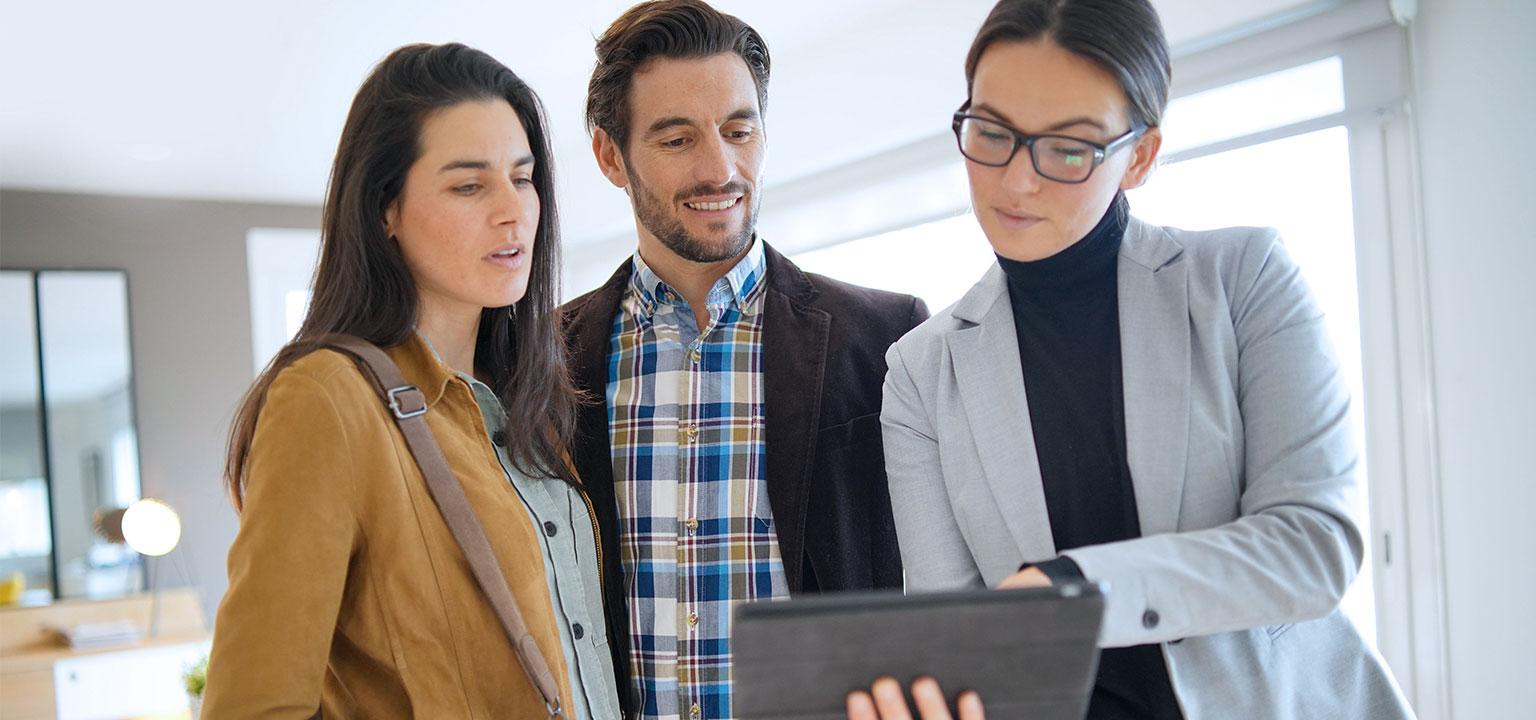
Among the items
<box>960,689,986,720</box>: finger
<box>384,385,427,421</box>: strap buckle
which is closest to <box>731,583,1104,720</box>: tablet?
<box>960,689,986,720</box>: finger

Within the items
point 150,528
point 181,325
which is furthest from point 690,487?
point 181,325

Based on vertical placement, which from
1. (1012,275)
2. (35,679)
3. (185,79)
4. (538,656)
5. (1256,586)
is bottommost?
(35,679)

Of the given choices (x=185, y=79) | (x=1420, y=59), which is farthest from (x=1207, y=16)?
(x=185, y=79)

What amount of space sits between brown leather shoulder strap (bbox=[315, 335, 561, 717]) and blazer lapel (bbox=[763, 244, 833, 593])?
0.48 metres

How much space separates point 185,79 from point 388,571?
4.85 meters

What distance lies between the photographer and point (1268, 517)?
122 cm

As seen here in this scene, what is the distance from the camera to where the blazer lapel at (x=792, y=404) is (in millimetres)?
1896

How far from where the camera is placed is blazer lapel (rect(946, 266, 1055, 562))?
1.42 m

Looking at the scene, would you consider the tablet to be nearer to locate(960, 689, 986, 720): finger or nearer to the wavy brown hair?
locate(960, 689, 986, 720): finger

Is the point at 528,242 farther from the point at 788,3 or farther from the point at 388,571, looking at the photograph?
the point at 788,3

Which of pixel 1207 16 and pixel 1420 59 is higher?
pixel 1207 16

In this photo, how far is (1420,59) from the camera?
10.8 feet

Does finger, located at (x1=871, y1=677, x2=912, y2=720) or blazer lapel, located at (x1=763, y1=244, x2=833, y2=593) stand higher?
blazer lapel, located at (x1=763, y1=244, x2=833, y2=593)

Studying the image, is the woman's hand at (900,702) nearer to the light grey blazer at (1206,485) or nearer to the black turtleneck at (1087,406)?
the light grey blazer at (1206,485)
